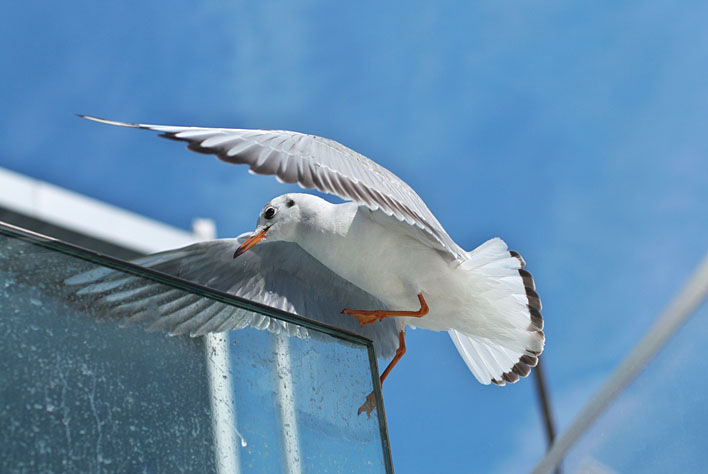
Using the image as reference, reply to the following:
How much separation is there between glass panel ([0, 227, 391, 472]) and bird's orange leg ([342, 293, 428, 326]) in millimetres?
689

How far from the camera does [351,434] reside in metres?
1.39

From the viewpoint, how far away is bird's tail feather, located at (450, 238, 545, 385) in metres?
2.16

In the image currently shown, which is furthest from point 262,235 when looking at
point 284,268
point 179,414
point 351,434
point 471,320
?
point 179,414

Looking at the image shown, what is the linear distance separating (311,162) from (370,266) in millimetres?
456

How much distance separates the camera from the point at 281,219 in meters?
2.05

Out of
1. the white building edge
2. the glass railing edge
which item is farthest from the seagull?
the white building edge

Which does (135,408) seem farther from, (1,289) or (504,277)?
(504,277)

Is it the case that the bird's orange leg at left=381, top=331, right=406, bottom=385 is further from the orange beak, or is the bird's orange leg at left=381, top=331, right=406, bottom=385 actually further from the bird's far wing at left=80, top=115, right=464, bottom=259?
the orange beak

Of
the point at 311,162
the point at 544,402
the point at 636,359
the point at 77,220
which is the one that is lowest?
the point at 636,359

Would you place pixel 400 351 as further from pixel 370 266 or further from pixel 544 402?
pixel 544 402

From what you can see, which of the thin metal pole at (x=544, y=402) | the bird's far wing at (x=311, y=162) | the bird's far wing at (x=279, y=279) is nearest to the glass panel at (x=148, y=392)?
the bird's far wing at (x=311, y=162)

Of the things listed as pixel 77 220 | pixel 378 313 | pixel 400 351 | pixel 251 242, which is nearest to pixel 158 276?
pixel 251 242

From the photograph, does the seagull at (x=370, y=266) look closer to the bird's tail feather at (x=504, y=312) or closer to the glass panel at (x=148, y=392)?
the bird's tail feather at (x=504, y=312)

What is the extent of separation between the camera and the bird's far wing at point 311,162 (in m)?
1.47
